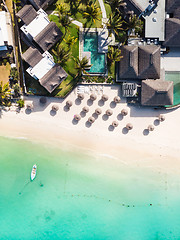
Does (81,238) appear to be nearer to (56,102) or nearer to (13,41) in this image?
(56,102)

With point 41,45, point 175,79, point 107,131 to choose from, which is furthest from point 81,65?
point 175,79

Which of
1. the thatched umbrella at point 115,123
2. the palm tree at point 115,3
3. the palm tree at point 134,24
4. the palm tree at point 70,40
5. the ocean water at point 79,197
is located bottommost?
the ocean water at point 79,197

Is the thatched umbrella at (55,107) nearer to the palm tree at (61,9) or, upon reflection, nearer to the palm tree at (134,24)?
the palm tree at (61,9)

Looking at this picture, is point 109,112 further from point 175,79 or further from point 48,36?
point 48,36

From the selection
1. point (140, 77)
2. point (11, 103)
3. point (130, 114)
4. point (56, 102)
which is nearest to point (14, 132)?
point (11, 103)

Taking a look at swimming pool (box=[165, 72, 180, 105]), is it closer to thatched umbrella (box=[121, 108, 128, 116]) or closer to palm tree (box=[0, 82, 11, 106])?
thatched umbrella (box=[121, 108, 128, 116])

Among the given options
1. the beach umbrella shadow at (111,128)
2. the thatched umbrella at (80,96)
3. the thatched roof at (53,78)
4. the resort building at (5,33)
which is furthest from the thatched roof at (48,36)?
the beach umbrella shadow at (111,128)

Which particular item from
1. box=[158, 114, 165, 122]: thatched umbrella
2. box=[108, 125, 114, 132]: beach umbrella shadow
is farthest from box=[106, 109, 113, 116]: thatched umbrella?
box=[158, 114, 165, 122]: thatched umbrella

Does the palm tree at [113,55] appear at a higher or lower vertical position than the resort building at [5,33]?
lower
